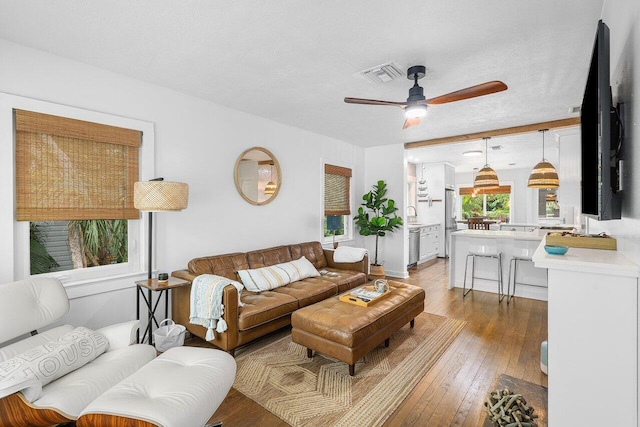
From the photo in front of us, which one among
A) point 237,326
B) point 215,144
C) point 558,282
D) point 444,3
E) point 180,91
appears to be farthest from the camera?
point 215,144

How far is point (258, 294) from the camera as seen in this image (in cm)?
340

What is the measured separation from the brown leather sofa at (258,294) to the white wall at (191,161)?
11.2 inches

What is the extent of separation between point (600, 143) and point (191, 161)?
11.3 feet

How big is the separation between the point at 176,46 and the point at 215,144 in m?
1.40

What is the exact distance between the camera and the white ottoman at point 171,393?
4.42 ft

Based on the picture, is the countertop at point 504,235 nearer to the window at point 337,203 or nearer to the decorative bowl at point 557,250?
the window at point 337,203

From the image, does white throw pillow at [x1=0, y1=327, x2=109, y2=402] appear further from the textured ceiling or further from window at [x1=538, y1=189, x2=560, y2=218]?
window at [x1=538, y1=189, x2=560, y2=218]

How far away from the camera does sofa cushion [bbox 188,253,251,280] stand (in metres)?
3.27

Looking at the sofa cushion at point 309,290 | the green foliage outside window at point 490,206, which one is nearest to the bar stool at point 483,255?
the sofa cushion at point 309,290

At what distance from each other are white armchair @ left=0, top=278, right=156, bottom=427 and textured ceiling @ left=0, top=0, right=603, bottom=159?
5.95 ft

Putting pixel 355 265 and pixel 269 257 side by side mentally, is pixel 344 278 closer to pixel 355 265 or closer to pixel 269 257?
pixel 355 265

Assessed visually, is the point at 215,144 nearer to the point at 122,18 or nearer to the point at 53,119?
the point at 53,119

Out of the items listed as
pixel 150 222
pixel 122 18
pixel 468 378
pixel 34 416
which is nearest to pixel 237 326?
pixel 150 222

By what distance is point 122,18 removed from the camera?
206 centimetres
